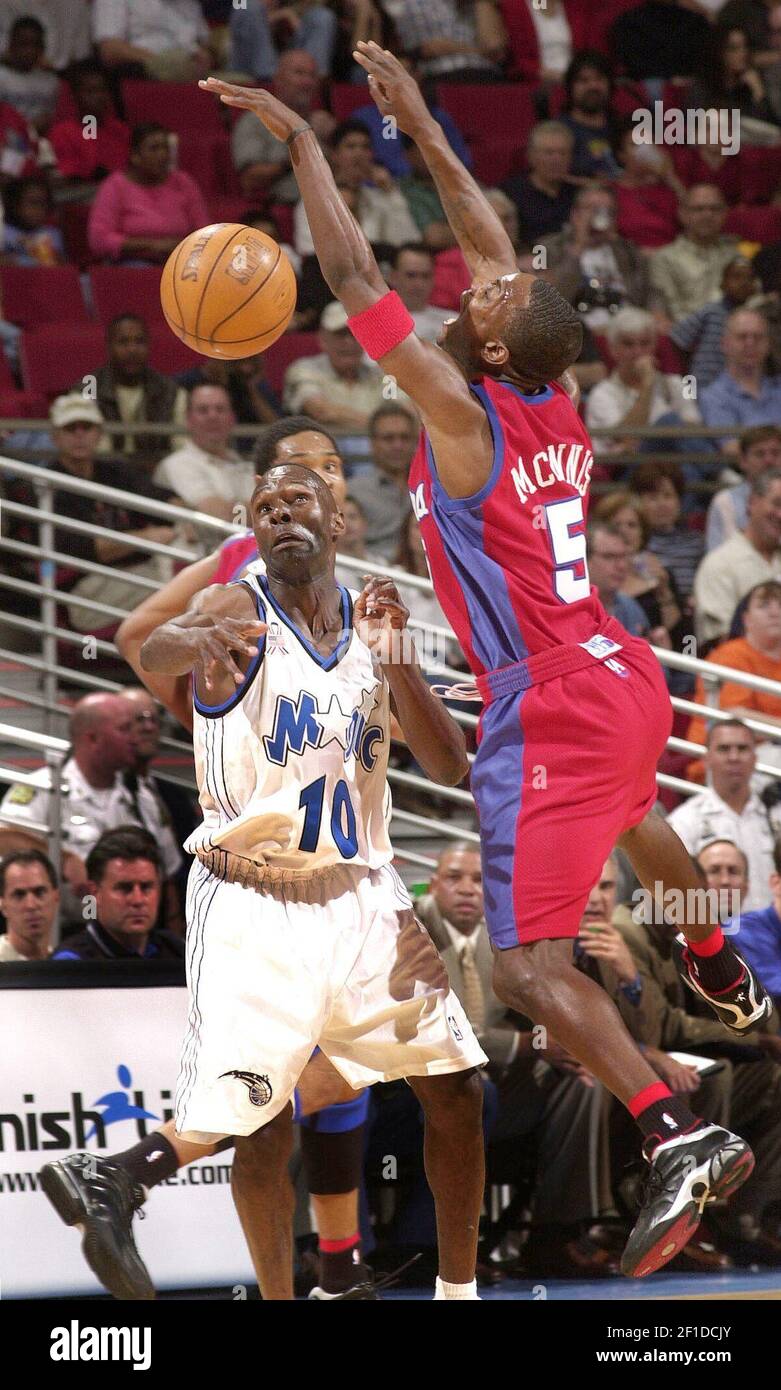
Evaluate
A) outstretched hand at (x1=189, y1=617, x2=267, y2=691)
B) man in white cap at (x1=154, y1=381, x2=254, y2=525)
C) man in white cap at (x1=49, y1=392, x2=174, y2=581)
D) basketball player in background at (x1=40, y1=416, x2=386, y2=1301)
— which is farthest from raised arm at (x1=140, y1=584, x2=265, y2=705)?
man in white cap at (x1=154, y1=381, x2=254, y2=525)

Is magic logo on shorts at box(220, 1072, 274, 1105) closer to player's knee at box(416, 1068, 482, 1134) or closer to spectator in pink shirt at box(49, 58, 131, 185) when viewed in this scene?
player's knee at box(416, 1068, 482, 1134)

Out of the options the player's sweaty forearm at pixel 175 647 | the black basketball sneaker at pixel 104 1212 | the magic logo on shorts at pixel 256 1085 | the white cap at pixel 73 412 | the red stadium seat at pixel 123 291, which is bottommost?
the black basketball sneaker at pixel 104 1212

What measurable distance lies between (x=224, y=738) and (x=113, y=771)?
266cm

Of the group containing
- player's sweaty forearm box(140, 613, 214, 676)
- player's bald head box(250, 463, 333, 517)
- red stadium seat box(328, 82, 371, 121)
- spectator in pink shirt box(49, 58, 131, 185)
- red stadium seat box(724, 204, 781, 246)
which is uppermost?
red stadium seat box(328, 82, 371, 121)

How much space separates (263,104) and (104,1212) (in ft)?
8.64

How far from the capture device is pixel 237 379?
919 cm

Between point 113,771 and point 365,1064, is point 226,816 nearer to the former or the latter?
point 365,1064

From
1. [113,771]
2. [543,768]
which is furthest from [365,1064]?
[113,771]

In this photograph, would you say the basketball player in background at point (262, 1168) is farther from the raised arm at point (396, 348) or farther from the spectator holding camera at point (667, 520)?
the spectator holding camera at point (667, 520)

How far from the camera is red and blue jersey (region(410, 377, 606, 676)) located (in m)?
4.43

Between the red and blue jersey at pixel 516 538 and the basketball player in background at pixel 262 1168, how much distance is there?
339mm

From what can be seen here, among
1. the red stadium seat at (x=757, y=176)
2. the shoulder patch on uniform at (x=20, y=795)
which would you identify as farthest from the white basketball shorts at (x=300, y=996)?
the red stadium seat at (x=757, y=176)

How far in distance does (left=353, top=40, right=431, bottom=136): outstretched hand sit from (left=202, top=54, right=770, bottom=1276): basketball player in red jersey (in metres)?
0.11

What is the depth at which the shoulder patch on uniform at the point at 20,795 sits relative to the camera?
6.93 meters
